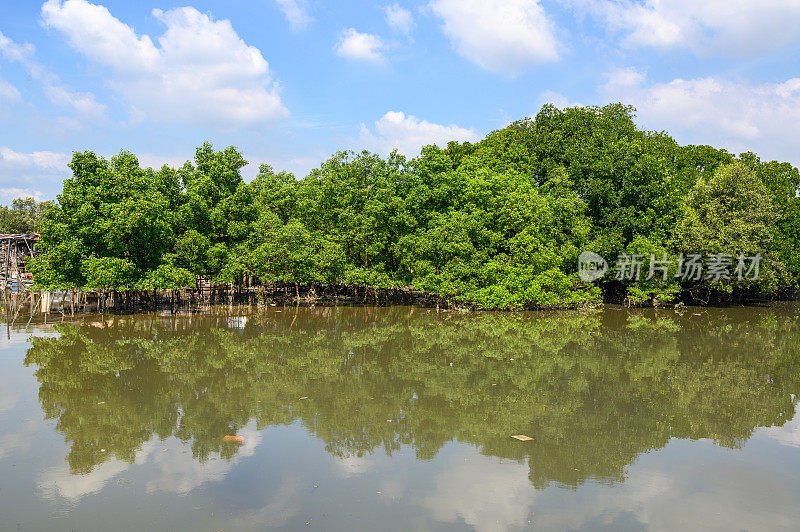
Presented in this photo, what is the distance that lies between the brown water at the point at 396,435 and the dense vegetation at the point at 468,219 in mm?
10930

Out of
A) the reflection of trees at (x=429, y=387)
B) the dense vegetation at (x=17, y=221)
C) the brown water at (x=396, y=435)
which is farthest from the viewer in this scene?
the dense vegetation at (x=17, y=221)

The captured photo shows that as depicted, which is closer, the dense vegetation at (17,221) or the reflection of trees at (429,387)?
the reflection of trees at (429,387)

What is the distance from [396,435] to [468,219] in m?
23.3

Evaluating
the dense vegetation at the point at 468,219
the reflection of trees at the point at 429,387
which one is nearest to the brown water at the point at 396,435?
the reflection of trees at the point at 429,387

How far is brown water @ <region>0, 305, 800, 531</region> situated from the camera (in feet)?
27.7

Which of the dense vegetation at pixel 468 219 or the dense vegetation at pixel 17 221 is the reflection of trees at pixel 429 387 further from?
the dense vegetation at pixel 17 221

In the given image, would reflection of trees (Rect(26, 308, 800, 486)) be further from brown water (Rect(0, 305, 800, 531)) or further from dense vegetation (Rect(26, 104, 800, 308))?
dense vegetation (Rect(26, 104, 800, 308))

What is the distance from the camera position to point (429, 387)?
1554 cm

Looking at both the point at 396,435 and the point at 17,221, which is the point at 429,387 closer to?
the point at 396,435

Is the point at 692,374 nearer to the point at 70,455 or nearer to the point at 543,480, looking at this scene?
the point at 543,480

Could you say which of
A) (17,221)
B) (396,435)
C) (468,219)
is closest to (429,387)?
(396,435)

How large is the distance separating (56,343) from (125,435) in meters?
14.0

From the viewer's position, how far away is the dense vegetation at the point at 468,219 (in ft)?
108

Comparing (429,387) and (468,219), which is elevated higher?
(468,219)
